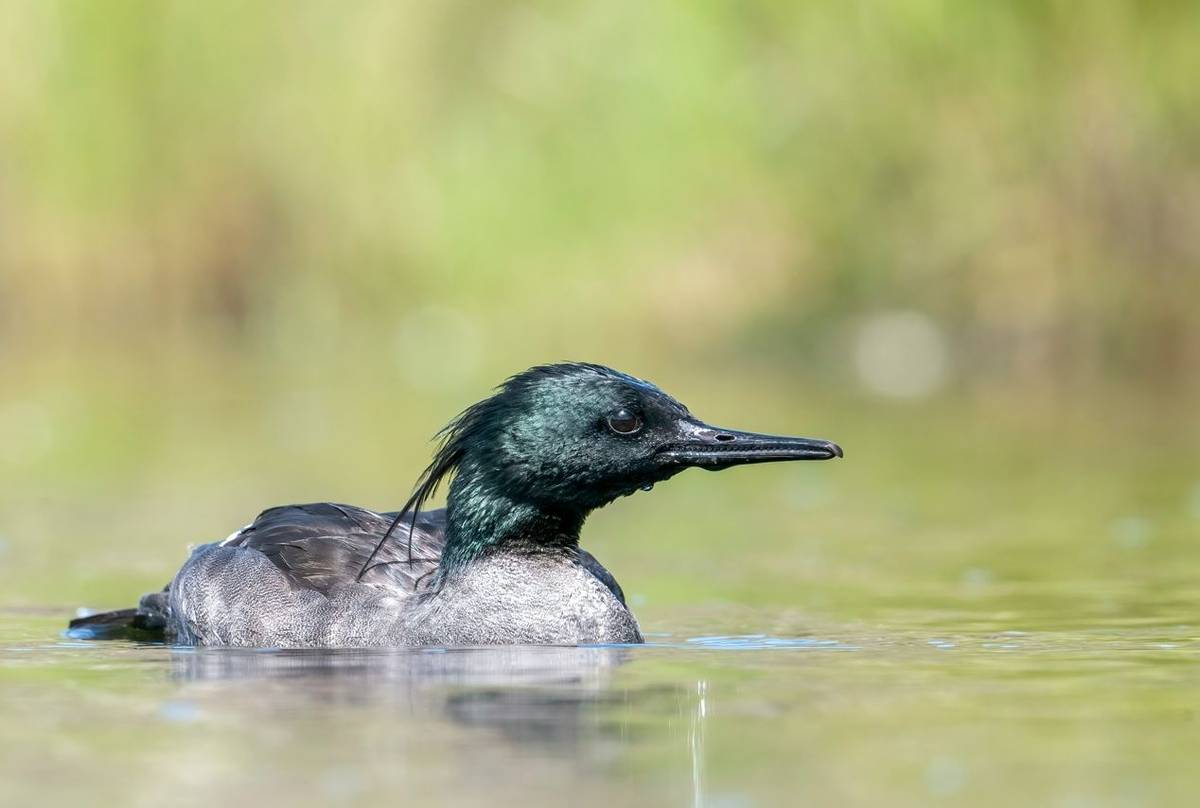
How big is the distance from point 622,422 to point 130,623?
2303mm

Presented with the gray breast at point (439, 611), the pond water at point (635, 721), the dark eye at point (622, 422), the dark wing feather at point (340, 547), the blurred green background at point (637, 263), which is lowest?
the pond water at point (635, 721)

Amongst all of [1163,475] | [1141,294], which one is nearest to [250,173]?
[1141,294]

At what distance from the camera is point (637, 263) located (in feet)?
80.8

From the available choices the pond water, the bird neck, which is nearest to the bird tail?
the pond water

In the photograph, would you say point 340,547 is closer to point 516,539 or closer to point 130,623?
point 516,539

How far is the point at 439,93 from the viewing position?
2633 cm

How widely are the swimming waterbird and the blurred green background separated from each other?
7.23ft

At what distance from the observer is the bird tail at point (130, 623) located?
834cm

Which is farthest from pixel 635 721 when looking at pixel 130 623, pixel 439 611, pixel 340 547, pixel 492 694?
pixel 130 623

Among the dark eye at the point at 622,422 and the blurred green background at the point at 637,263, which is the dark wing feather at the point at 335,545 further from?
the blurred green background at the point at 637,263

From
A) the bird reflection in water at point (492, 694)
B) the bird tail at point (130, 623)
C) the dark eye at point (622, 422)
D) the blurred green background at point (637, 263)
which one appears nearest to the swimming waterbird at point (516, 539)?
the dark eye at point (622, 422)

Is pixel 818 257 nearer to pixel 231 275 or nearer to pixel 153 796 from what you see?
pixel 231 275

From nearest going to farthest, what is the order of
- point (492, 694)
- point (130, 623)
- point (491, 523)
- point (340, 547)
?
point (492, 694) < point (491, 523) < point (340, 547) < point (130, 623)

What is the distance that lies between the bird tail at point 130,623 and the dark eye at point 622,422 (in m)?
2.08
